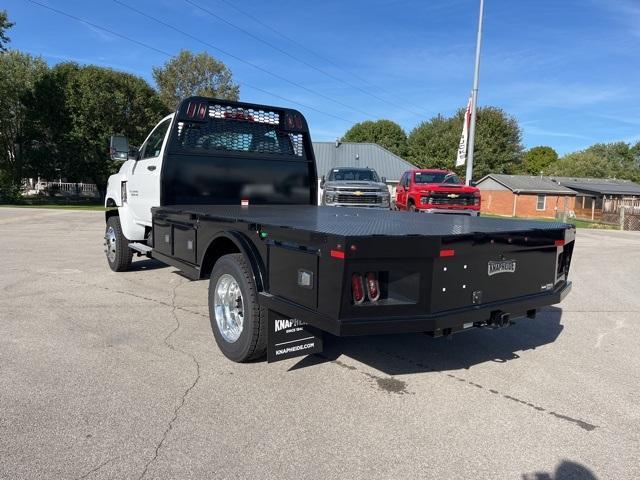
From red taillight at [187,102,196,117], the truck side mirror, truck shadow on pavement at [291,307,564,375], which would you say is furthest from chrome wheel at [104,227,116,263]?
truck shadow on pavement at [291,307,564,375]

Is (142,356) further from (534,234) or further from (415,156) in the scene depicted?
(415,156)

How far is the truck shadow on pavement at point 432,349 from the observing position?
4.49m

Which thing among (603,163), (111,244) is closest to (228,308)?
(111,244)

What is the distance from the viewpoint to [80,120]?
35.9 meters

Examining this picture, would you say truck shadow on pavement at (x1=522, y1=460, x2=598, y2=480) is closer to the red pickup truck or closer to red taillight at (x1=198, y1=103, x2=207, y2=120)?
red taillight at (x1=198, y1=103, x2=207, y2=120)

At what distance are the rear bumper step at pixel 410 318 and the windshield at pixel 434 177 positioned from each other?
43.3 ft

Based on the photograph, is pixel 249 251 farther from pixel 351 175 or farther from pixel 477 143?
pixel 477 143

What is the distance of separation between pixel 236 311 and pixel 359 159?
43789 millimetres

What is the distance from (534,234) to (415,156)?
181ft

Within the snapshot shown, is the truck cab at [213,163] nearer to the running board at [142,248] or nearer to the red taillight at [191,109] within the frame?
the red taillight at [191,109]

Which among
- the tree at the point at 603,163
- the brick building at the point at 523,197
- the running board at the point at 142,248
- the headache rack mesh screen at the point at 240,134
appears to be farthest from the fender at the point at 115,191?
the tree at the point at 603,163

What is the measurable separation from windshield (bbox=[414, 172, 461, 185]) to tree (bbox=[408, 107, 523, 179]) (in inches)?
1495

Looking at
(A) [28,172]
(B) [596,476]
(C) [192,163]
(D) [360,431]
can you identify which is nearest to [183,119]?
(C) [192,163]

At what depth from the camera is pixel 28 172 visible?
123 feet
